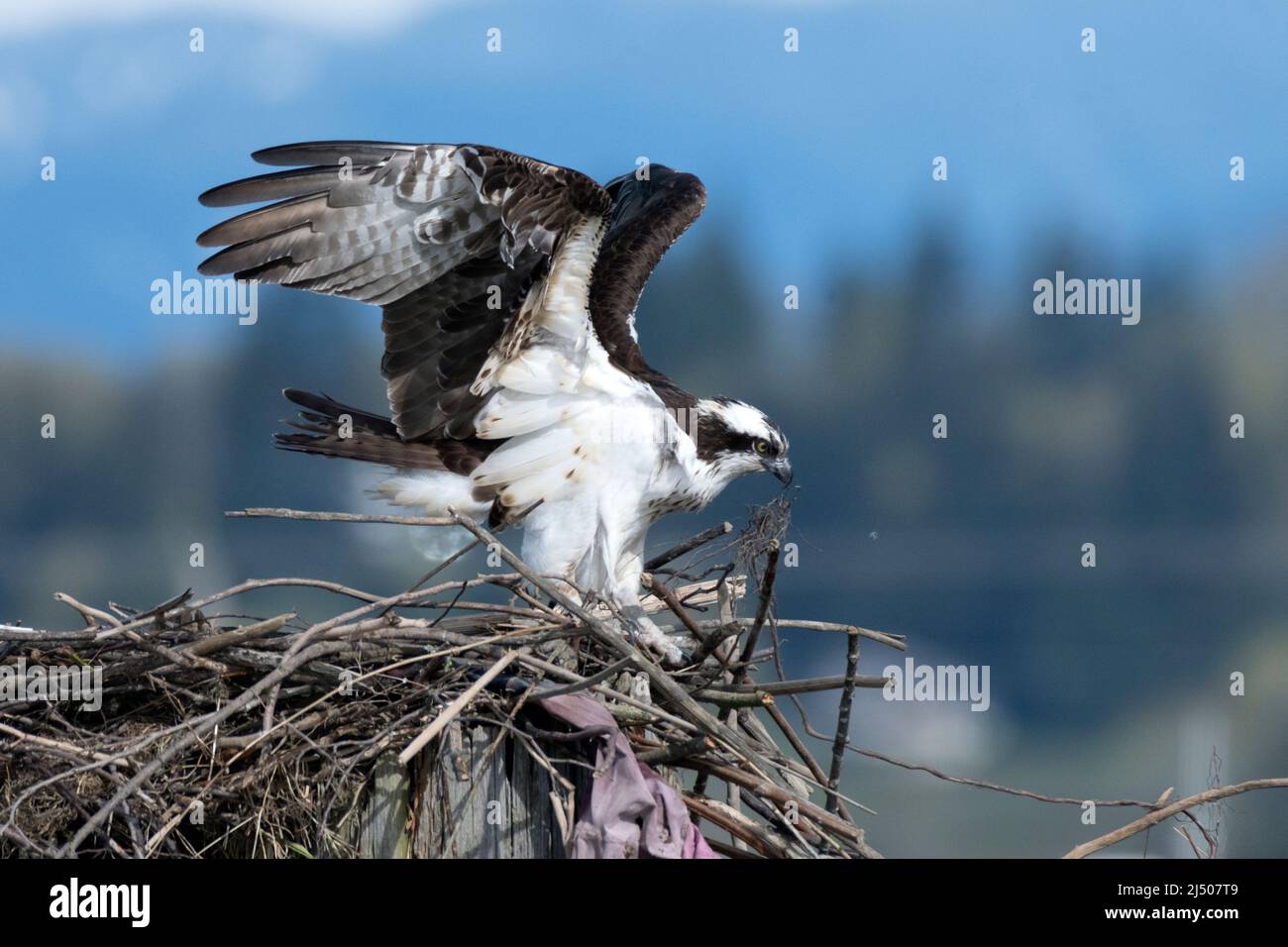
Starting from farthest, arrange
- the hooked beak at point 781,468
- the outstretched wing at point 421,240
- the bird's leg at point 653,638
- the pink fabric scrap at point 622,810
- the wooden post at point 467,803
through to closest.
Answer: the hooked beak at point 781,468 < the outstretched wing at point 421,240 < the bird's leg at point 653,638 < the wooden post at point 467,803 < the pink fabric scrap at point 622,810

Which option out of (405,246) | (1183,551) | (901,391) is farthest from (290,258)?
(1183,551)

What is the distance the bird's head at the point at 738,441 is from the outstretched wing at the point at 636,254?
0.13 metres

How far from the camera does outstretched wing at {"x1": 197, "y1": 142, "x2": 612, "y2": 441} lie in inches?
187

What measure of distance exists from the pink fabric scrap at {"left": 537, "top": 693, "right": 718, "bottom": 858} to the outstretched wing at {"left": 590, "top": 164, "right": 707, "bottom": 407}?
6.41 feet

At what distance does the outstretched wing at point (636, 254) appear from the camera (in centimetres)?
534

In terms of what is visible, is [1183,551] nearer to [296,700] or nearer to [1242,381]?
[1242,381]

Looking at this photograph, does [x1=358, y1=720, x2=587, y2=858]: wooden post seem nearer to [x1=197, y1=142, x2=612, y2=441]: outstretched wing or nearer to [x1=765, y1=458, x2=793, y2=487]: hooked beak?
[x1=197, y1=142, x2=612, y2=441]: outstretched wing

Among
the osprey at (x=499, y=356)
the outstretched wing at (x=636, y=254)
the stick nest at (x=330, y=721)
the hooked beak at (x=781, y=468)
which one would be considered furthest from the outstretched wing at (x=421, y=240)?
the stick nest at (x=330, y=721)

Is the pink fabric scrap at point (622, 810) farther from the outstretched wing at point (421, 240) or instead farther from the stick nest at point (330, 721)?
the outstretched wing at point (421, 240)

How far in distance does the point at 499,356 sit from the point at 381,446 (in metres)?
0.63

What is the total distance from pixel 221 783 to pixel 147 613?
637 millimetres

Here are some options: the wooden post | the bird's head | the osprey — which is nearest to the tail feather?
the osprey

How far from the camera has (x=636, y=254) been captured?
18.9 ft

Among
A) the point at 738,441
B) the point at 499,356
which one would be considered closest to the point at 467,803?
the point at 499,356
